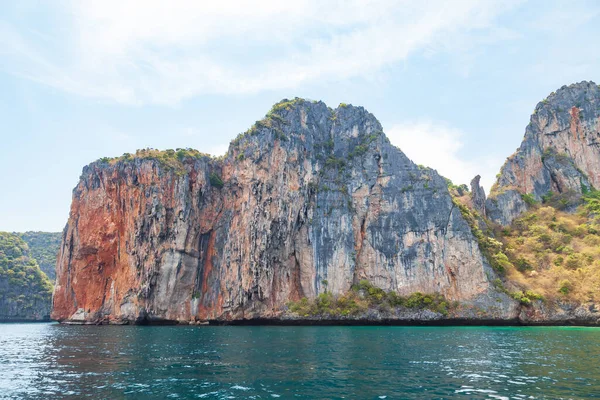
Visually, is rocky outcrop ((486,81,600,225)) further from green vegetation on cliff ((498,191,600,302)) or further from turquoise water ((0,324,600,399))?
turquoise water ((0,324,600,399))

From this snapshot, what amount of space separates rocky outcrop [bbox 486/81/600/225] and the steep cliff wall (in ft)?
80.5

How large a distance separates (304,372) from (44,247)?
195 m

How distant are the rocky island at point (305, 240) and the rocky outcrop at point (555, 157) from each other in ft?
4.33

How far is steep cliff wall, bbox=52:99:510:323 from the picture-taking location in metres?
77.6

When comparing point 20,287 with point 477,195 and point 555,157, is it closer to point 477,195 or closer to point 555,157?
point 477,195

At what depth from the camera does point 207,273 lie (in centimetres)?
8362

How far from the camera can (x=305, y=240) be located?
84.0 metres

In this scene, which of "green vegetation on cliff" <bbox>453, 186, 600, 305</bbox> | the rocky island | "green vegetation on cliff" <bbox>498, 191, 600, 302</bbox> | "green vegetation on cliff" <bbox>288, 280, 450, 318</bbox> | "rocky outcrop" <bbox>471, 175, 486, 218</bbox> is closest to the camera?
"green vegetation on cliff" <bbox>498, 191, 600, 302</bbox>

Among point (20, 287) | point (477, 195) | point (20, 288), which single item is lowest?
point (20, 288)

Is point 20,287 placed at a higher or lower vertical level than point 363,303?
higher

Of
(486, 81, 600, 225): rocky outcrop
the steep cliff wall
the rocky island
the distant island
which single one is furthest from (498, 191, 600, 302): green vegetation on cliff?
the distant island

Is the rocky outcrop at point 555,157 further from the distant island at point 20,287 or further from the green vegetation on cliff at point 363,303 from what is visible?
the distant island at point 20,287

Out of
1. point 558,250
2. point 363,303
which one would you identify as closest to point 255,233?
point 363,303

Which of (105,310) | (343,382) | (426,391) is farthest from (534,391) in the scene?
(105,310)
